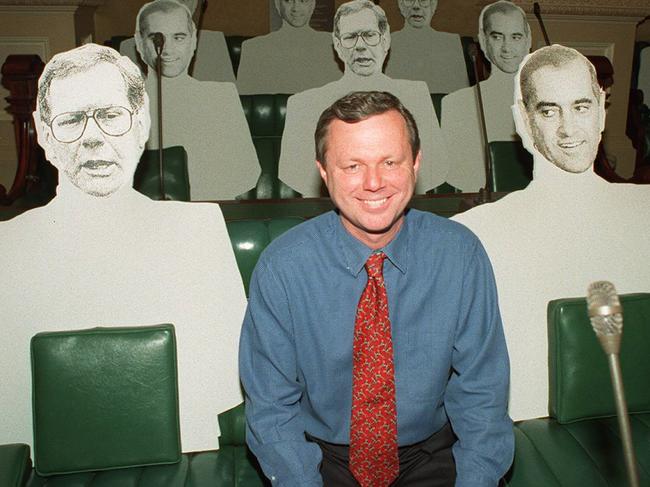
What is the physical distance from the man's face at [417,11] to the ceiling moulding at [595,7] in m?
0.65

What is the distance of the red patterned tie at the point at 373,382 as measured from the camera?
124cm

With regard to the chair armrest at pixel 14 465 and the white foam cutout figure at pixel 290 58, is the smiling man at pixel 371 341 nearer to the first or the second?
the chair armrest at pixel 14 465

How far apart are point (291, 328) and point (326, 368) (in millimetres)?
117

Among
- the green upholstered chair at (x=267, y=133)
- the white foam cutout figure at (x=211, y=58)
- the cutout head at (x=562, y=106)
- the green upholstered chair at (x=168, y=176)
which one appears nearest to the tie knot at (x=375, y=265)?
the cutout head at (x=562, y=106)

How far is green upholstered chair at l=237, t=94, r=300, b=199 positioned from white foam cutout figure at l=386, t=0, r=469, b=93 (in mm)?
1058

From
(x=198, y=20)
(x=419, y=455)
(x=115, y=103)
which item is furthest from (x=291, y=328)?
(x=198, y=20)

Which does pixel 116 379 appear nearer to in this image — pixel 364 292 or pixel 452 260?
pixel 364 292

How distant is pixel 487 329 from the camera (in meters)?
1.27

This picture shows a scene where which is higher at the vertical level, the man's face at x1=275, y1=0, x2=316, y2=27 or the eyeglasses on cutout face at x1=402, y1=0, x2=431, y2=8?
the eyeglasses on cutout face at x1=402, y1=0, x2=431, y2=8

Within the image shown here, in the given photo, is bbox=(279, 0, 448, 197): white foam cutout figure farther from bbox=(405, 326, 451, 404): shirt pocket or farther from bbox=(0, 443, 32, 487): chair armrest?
bbox=(0, 443, 32, 487): chair armrest

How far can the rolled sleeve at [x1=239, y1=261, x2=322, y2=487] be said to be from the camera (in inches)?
47.3

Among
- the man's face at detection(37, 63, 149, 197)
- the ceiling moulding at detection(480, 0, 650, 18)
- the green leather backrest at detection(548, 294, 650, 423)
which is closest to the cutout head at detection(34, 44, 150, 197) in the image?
the man's face at detection(37, 63, 149, 197)

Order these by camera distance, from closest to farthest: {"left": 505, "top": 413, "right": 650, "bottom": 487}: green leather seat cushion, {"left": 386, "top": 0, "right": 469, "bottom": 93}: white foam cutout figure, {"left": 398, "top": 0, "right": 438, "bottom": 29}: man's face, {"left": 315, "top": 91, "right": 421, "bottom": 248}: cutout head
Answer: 1. {"left": 315, "top": 91, "right": 421, "bottom": 248}: cutout head
2. {"left": 505, "top": 413, "right": 650, "bottom": 487}: green leather seat cushion
3. {"left": 386, "top": 0, "right": 469, "bottom": 93}: white foam cutout figure
4. {"left": 398, "top": 0, "right": 438, "bottom": 29}: man's face

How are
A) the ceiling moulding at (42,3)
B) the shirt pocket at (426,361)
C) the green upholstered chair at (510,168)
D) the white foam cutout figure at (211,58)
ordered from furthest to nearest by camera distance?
1. the white foam cutout figure at (211,58)
2. the ceiling moulding at (42,3)
3. the green upholstered chair at (510,168)
4. the shirt pocket at (426,361)
